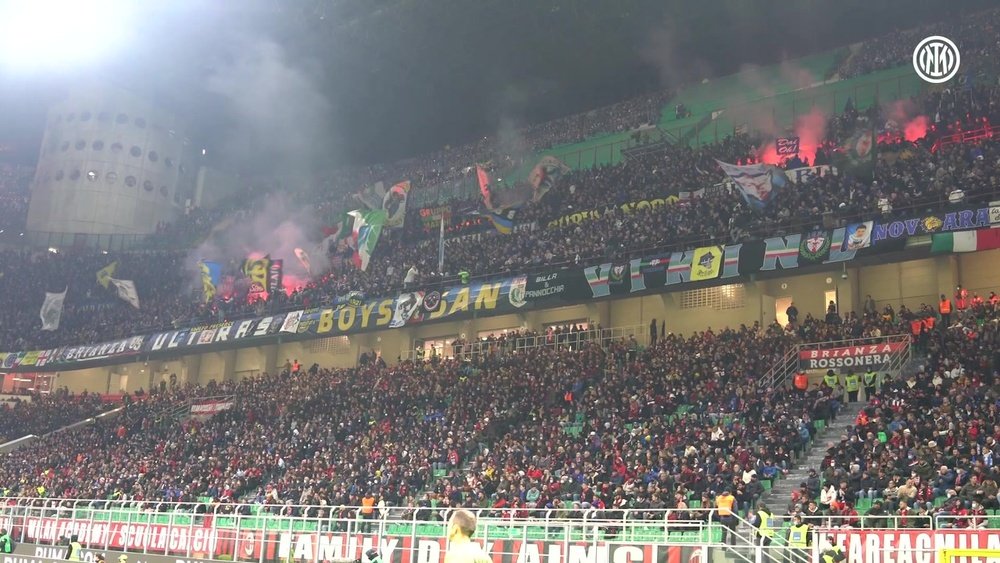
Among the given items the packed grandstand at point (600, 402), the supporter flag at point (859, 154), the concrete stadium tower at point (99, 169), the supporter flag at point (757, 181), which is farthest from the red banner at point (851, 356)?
the concrete stadium tower at point (99, 169)

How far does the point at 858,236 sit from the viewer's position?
105 feet

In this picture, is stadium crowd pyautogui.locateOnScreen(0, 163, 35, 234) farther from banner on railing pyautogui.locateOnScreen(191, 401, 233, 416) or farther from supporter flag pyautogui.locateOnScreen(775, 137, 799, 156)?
supporter flag pyautogui.locateOnScreen(775, 137, 799, 156)

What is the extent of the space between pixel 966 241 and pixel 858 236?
11.0ft

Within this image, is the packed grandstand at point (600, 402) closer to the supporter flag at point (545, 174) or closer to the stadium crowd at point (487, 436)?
the stadium crowd at point (487, 436)

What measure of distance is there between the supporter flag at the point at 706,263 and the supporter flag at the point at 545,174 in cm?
1620

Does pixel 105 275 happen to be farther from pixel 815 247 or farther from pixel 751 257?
pixel 815 247

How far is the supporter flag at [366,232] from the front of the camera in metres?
51.7

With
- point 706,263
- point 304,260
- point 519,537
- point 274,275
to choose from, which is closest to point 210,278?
point 304,260

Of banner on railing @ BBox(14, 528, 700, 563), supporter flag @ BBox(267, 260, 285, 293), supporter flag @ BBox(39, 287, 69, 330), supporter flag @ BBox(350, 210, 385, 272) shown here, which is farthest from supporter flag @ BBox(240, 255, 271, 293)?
banner on railing @ BBox(14, 528, 700, 563)

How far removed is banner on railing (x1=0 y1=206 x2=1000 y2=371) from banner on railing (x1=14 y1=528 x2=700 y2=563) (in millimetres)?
15815

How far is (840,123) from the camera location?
41281 millimetres

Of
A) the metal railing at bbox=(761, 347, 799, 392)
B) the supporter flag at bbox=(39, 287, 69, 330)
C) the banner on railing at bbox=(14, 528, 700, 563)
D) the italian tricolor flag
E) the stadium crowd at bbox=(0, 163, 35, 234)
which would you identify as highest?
the stadium crowd at bbox=(0, 163, 35, 234)

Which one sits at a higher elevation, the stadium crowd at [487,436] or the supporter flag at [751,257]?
the supporter flag at [751,257]

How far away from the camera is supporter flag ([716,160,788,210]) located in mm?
37656
